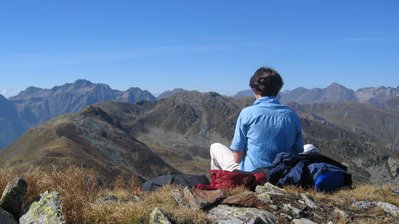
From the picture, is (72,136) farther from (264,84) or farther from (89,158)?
(264,84)

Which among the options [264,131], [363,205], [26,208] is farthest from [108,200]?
[363,205]

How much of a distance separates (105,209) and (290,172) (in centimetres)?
481

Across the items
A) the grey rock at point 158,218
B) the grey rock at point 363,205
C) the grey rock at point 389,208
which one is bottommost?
the grey rock at point 389,208

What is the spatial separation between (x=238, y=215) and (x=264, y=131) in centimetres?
347

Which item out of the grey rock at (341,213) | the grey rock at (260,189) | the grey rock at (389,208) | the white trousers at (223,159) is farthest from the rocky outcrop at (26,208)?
the grey rock at (389,208)

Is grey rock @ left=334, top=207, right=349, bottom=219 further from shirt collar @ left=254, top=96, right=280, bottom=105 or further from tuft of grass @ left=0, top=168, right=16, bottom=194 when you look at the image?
tuft of grass @ left=0, top=168, right=16, bottom=194

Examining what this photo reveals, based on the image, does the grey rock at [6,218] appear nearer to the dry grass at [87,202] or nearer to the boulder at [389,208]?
the dry grass at [87,202]

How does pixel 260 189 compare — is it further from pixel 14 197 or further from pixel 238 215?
pixel 14 197

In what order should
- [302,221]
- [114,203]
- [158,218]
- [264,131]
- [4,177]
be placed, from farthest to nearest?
1. [264,131]
2. [302,221]
3. [114,203]
4. [4,177]
5. [158,218]

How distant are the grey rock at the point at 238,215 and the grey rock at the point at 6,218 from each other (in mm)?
2802

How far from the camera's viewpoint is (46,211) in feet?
21.3

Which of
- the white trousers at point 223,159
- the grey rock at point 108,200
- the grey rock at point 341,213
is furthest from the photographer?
the white trousers at point 223,159

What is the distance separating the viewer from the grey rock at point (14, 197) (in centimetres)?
688

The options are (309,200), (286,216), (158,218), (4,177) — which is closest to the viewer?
(158,218)
